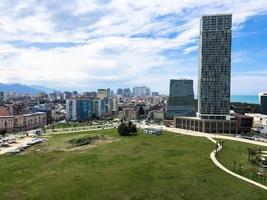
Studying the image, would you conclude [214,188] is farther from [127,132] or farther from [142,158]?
[127,132]

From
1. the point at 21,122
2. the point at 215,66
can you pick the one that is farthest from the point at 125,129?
the point at 21,122

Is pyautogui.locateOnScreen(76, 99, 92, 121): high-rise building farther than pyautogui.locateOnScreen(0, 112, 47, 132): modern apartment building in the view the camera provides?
Yes

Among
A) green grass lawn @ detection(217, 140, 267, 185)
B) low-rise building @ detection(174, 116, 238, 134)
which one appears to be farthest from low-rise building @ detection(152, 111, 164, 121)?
green grass lawn @ detection(217, 140, 267, 185)

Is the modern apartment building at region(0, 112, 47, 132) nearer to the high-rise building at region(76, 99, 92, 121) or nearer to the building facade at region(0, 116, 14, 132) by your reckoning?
the building facade at region(0, 116, 14, 132)

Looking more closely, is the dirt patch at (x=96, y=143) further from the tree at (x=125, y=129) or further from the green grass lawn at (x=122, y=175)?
the tree at (x=125, y=129)

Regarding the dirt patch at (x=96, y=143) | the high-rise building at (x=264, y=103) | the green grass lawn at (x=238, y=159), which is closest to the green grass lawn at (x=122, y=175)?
the green grass lawn at (x=238, y=159)

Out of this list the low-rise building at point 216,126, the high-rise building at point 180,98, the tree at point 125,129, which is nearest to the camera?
the tree at point 125,129

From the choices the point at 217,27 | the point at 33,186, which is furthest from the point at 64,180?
the point at 217,27
